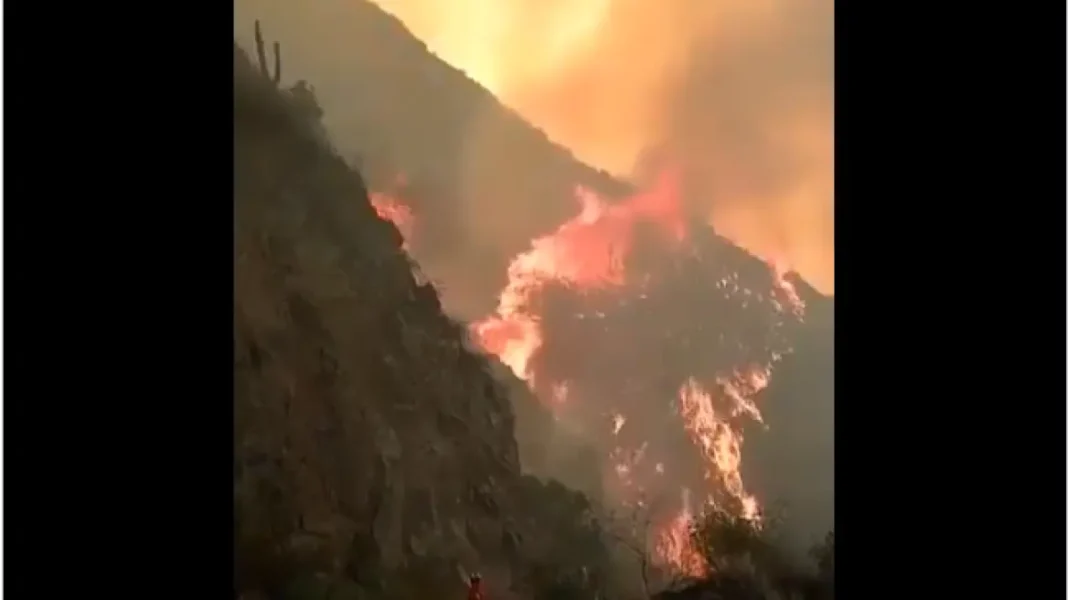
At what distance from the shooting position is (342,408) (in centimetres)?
176

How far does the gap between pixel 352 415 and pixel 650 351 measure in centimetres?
52

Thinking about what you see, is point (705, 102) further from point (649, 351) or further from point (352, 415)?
point (352, 415)

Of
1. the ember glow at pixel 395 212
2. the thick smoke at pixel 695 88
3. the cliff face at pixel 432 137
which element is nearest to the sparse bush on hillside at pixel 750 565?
the thick smoke at pixel 695 88

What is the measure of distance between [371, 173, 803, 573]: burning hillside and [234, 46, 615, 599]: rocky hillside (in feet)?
0.36

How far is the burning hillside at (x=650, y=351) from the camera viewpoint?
70.1 inches

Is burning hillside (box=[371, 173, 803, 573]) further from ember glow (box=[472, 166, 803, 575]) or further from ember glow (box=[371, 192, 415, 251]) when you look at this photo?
ember glow (box=[371, 192, 415, 251])

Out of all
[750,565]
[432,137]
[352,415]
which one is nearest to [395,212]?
[432,137]

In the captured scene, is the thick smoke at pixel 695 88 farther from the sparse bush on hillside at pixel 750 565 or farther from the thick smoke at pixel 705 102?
the sparse bush on hillside at pixel 750 565

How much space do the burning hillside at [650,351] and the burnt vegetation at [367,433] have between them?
2.4 inches

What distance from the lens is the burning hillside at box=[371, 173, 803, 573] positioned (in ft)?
5.84
